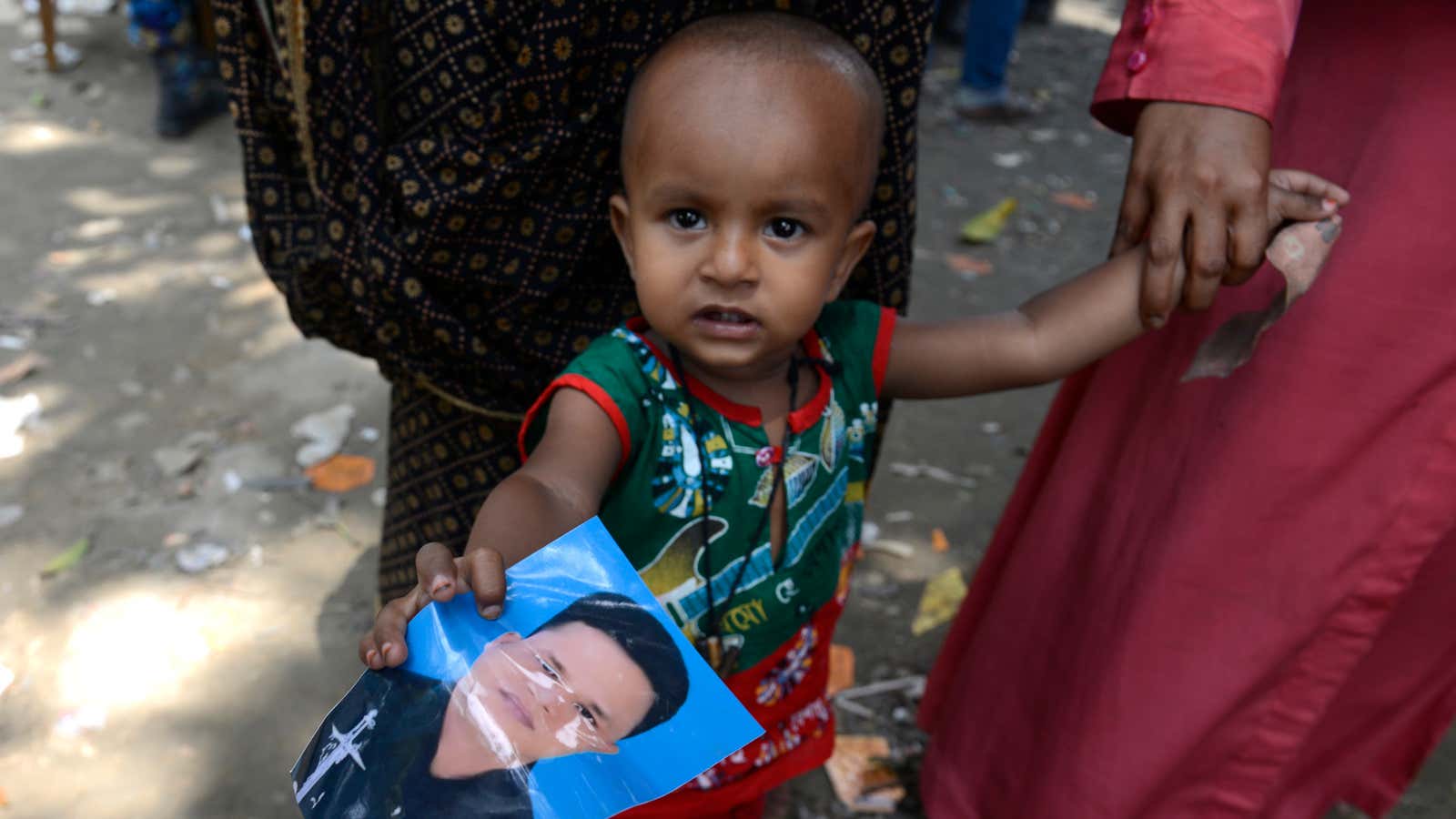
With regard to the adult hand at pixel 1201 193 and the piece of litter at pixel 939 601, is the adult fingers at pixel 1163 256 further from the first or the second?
the piece of litter at pixel 939 601

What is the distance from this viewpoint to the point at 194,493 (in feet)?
8.71

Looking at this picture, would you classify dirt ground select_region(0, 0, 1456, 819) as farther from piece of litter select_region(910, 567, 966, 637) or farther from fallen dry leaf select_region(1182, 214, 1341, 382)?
fallen dry leaf select_region(1182, 214, 1341, 382)

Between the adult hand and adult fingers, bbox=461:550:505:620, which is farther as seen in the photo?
the adult hand

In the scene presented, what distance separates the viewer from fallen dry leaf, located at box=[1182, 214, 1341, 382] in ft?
4.25

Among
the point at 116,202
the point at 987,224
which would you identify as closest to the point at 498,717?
the point at 116,202

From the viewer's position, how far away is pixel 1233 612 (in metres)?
1.49

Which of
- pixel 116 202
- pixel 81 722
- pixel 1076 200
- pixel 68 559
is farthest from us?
pixel 1076 200

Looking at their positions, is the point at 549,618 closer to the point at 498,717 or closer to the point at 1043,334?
the point at 498,717

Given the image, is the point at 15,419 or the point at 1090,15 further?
the point at 1090,15

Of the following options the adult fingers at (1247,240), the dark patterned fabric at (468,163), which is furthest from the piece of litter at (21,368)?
the adult fingers at (1247,240)

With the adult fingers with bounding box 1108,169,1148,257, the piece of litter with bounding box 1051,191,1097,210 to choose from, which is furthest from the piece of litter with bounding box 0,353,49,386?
the piece of litter with bounding box 1051,191,1097,210

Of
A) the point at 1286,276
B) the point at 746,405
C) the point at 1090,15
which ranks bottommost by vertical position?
the point at 1090,15

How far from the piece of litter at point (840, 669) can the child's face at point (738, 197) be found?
3.91 ft

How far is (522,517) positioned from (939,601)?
1691 millimetres
